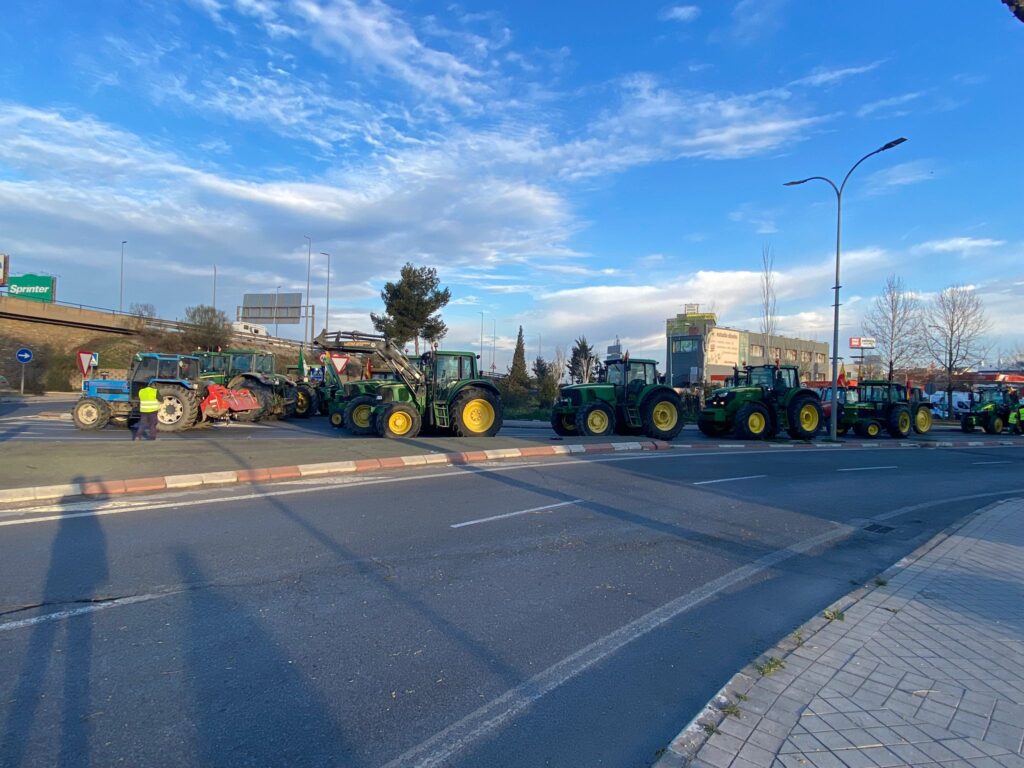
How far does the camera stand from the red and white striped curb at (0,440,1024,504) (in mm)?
9633

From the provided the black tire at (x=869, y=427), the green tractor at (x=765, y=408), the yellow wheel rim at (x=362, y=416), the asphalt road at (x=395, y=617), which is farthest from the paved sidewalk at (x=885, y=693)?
the black tire at (x=869, y=427)

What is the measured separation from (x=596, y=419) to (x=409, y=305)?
75.1ft

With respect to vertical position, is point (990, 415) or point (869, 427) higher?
point (990, 415)

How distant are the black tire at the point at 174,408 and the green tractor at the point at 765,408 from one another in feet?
52.8

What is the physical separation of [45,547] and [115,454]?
5967mm

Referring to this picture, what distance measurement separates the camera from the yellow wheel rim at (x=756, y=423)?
20.5 m

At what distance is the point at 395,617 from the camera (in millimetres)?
4887

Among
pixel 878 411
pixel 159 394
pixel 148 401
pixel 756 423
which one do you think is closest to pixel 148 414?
pixel 148 401

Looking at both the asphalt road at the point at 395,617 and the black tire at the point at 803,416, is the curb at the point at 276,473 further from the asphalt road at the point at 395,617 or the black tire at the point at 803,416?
the black tire at the point at 803,416

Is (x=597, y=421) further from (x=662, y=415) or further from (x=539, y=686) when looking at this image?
(x=539, y=686)

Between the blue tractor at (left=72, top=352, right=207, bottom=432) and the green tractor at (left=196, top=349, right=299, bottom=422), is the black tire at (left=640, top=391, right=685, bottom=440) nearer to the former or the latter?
the green tractor at (left=196, top=349, right=299, bottom=422)

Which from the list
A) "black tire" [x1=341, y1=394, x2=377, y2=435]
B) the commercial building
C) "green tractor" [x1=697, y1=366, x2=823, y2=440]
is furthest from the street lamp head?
the commercial building

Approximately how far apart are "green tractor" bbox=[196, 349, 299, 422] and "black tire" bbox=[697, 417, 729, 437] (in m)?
14.9

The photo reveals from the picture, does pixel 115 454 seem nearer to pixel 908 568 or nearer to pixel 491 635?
pixel 491 635
